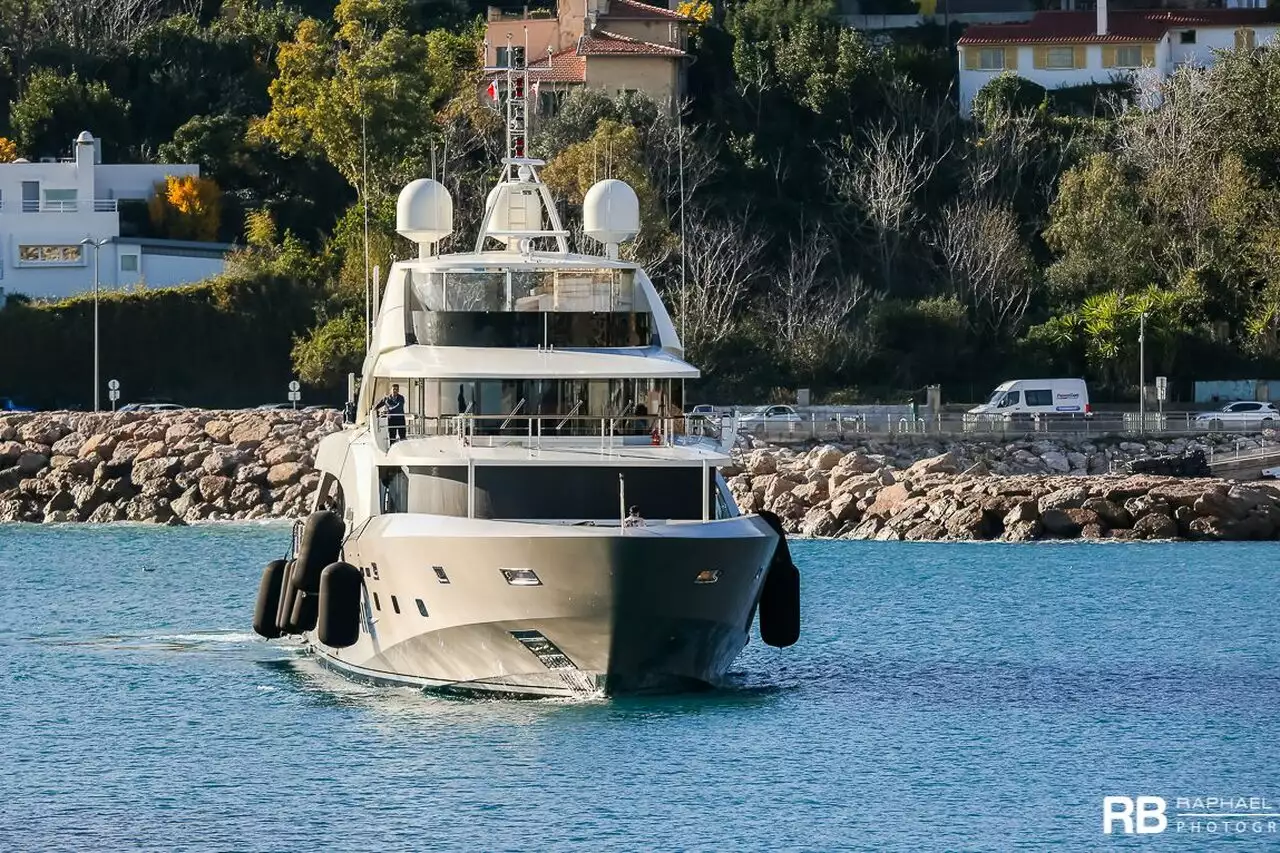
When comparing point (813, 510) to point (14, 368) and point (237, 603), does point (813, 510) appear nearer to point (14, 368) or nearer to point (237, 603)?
point (237, 603)

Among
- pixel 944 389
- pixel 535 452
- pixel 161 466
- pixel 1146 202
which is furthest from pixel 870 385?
pixel 535 452

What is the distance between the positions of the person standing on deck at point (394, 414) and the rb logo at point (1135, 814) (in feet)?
36.1

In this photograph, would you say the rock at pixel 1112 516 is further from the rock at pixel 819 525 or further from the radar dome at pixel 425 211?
the radar dome at pixel 425 211

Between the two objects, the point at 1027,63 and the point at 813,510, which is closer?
the point at 813,510

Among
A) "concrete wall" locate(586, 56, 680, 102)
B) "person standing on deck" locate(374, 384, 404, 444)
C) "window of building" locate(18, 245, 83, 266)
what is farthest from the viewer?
"concrete wall" locate(586, 56, 680, 102)

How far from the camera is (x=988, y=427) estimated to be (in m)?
72.3

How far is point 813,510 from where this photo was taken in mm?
63500

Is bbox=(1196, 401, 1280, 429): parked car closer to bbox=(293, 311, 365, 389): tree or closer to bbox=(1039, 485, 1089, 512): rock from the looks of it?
bbox=(1039, 485, 1089, 512): rock

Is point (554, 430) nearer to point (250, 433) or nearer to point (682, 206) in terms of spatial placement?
point (250, 433)

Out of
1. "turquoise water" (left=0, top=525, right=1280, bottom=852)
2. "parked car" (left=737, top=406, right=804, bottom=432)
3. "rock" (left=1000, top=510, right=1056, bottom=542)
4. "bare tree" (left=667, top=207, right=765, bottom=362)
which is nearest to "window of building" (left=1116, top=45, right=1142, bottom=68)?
"bare tree" (left=667, top=207, right=765, bottom=362)

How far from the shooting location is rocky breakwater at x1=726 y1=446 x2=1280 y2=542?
2399 inches

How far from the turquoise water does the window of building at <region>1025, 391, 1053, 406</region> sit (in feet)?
97.2

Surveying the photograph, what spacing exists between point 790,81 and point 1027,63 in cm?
1032

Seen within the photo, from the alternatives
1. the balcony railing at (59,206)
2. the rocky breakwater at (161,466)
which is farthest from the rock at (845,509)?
the balcony railing at (59,206)
